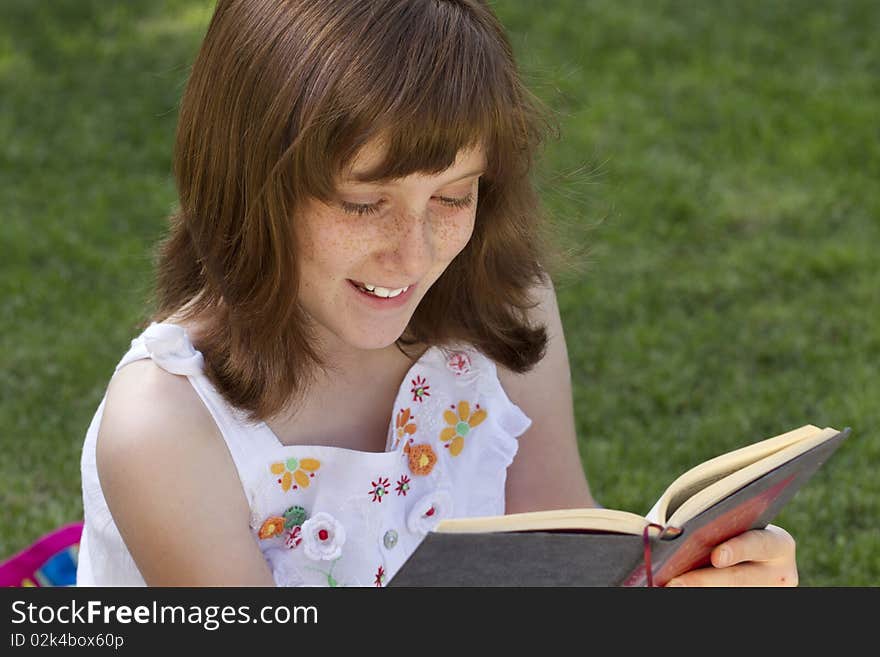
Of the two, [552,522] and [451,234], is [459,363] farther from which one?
A: [552,522]

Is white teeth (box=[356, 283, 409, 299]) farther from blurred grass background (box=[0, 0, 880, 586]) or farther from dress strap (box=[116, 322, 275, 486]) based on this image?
blurred grass background (box=[0, 0, 880, 586])

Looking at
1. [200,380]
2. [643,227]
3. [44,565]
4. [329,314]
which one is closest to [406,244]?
[329,314]

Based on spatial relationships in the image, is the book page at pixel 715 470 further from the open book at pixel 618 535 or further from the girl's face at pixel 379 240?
the girl's face at pixel 379 240

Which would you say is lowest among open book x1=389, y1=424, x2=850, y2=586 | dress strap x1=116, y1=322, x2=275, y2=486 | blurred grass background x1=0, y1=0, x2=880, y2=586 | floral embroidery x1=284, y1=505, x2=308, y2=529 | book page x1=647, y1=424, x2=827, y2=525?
open book x1=389, y1=424, x2=850, y2=586

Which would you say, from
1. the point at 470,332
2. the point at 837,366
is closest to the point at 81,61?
the point at 837,366

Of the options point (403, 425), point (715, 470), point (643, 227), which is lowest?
point (715, 470)

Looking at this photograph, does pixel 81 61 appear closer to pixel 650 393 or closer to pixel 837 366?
pixel 650 393

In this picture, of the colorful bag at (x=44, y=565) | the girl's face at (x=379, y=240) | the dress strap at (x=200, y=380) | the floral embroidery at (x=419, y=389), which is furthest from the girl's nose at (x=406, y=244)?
the colorful bag at (x=44, y=565)

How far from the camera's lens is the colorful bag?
2934 mm

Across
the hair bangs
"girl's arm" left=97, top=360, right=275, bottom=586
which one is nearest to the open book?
"girl's arm" left=97, top=360, right=275, bottom=586

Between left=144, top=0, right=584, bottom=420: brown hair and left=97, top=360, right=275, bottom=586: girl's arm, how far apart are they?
0.09 m

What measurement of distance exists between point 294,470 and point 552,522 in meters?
0.62

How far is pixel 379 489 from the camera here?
7.08 feet

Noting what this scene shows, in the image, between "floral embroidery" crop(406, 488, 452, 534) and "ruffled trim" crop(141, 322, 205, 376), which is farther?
"floral embroidery" crop(406, 488, 452, 534)
